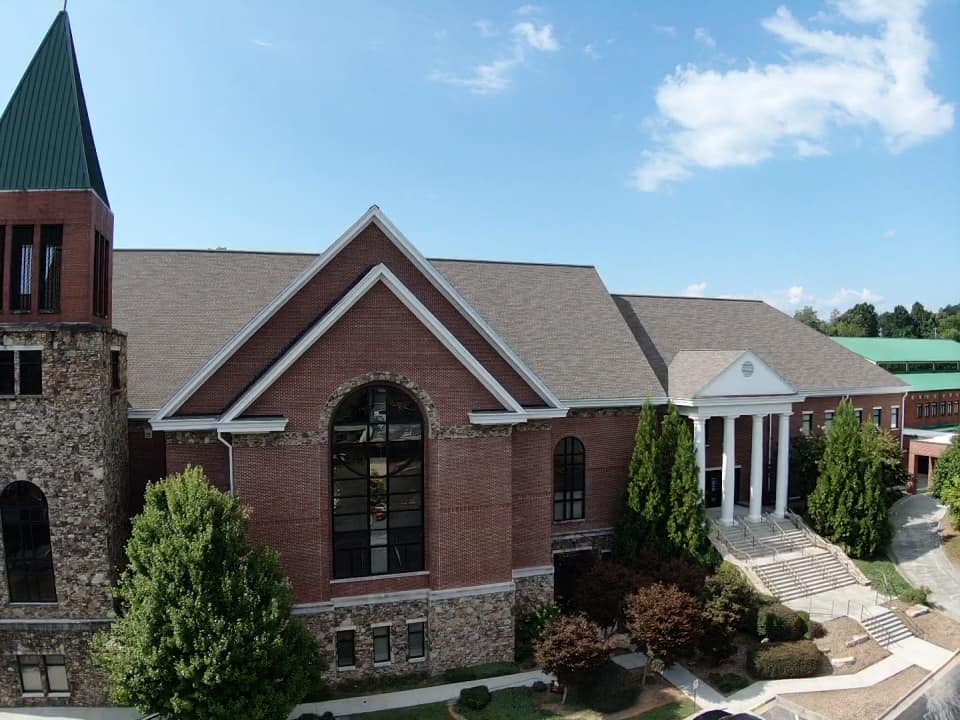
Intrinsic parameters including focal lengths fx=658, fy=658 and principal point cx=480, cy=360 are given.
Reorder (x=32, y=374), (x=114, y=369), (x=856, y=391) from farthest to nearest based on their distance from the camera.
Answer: (x=856, y=391), (x=114, y=369), (x=32, y=374)

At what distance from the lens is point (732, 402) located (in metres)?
27.7

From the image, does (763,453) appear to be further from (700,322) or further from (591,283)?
(591,283)

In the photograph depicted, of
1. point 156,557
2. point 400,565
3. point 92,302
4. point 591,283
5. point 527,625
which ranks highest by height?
point 591,283

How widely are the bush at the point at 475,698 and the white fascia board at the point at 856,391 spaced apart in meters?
22.1

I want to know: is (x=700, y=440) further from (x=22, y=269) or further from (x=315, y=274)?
(x=22, y=269)

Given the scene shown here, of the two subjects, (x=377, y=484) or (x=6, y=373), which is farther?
(x=377, y=484)

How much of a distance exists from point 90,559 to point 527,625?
1329 centimetres

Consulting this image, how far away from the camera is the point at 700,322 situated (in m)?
35.2

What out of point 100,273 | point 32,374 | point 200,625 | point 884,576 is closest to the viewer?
point 200,625

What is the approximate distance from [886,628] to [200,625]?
2275 cm

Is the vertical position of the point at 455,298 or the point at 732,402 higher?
the point at 455,298

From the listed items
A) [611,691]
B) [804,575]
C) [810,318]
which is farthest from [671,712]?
[810,318]

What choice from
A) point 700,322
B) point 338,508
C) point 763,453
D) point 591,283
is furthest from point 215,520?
point 700,322

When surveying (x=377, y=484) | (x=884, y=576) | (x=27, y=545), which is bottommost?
(x=884, y=576)
